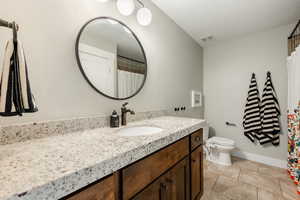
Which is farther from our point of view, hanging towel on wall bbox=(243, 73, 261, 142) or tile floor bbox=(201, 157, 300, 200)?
hanging towel on wall bbox=(243, 73, 261, 142)

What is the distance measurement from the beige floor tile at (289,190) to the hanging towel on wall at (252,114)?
2.41 feet

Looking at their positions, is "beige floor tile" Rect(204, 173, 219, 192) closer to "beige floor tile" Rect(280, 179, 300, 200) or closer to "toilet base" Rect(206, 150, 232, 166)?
"toilet base" Rect(206, 150, 232, 166)

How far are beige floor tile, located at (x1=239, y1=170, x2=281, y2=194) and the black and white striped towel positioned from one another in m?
2.42

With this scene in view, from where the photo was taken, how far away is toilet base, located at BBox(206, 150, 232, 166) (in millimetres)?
2146

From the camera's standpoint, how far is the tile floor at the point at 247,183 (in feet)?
4.85

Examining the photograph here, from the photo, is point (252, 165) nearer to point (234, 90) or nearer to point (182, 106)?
point (234, 90)

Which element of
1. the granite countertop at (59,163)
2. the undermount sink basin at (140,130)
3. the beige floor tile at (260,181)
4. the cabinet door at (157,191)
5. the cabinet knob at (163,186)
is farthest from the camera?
the beige floor tile at (260,181)

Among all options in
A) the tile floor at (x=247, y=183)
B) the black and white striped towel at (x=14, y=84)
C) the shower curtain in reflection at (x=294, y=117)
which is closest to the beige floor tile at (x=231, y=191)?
the tile floor at (x=247, y=183)

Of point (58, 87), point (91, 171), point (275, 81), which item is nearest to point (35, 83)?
point (58, 87)

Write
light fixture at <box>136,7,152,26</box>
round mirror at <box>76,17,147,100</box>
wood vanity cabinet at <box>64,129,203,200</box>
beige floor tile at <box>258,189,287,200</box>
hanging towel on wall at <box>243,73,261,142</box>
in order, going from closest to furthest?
wood vanity cabinet at <box>64,129,203,200</box> < round mirror at <box>76,17,147,100</box> < light fixture at <box>136,7,152,26</box> < beige floor tile at <box>258,189,287,200</box> < hanging towel on wall at <box>243,73,261,142</box>

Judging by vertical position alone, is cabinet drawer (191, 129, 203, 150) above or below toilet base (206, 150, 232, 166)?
above

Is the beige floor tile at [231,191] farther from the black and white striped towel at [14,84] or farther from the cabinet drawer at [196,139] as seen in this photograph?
the black and white striped towel at [14,84]

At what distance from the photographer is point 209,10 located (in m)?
1.73

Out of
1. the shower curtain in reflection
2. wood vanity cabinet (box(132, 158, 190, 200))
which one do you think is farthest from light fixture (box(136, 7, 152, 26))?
the shower curtain in reflection
